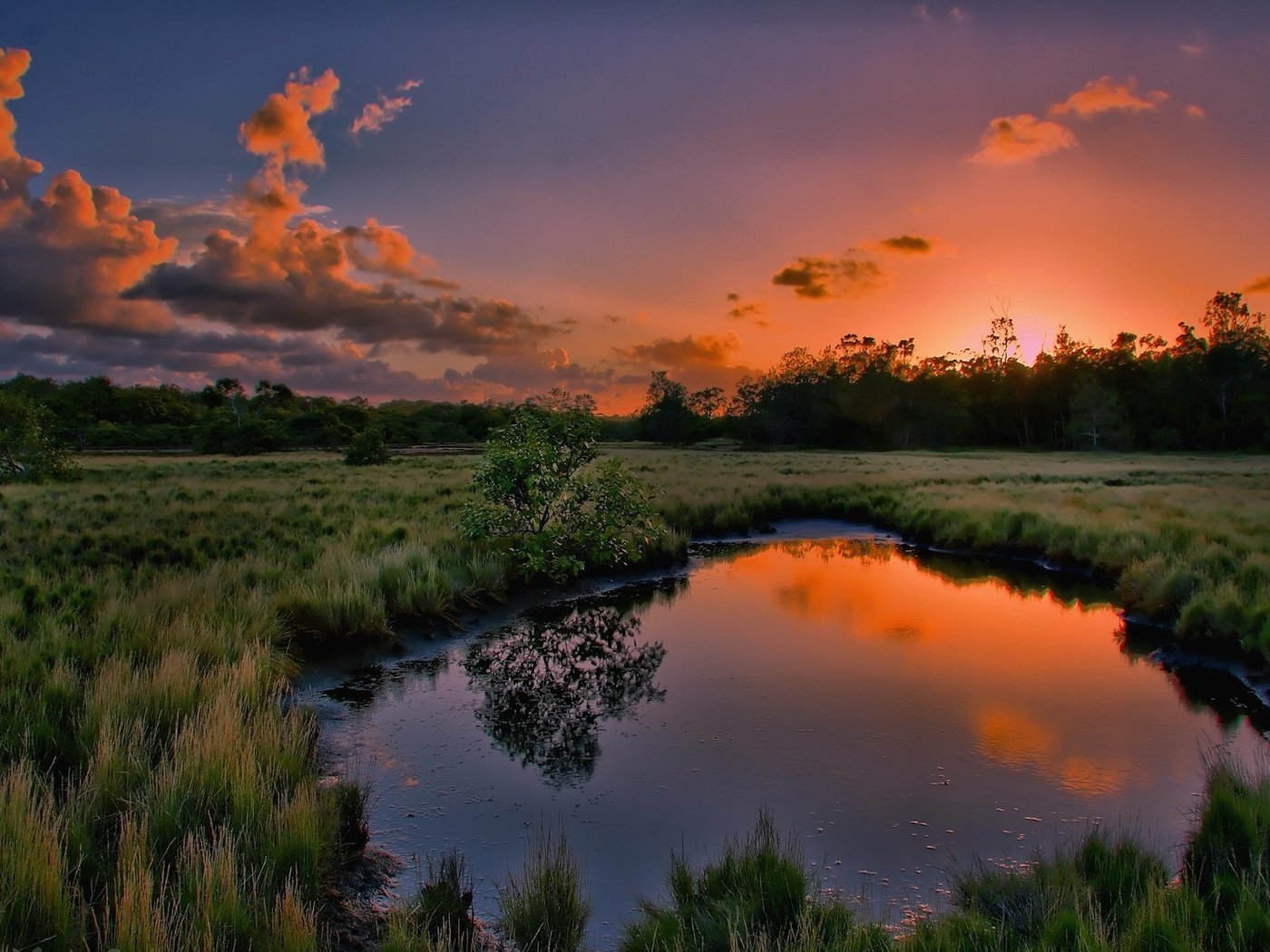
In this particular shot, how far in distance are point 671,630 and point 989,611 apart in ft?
21.0

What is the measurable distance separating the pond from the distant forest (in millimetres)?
57838

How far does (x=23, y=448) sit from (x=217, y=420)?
43944 millimetres

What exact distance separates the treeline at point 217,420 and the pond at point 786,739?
46.6 metres

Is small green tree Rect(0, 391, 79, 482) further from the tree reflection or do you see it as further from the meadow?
the tree reflection

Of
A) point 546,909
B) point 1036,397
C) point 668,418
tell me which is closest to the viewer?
point 546,909

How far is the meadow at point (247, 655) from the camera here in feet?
13.1

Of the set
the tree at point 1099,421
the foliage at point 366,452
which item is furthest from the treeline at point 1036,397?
the foliage at point 366,452

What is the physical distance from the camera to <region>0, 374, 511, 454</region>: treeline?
67.0 m

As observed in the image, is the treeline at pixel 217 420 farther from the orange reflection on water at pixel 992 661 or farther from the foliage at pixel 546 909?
the foliage at pixel 546 909

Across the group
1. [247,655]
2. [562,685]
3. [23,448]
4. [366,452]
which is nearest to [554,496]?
[562,685]

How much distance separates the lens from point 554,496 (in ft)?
52.3

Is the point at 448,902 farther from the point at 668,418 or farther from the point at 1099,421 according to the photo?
the point at 668,418

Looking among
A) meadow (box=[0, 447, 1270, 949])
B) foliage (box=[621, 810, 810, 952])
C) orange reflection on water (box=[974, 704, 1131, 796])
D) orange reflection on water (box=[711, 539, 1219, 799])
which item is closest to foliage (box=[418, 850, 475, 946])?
meadow (box=[0, 447, 1270, 949])

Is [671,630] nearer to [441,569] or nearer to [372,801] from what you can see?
[441,569]
